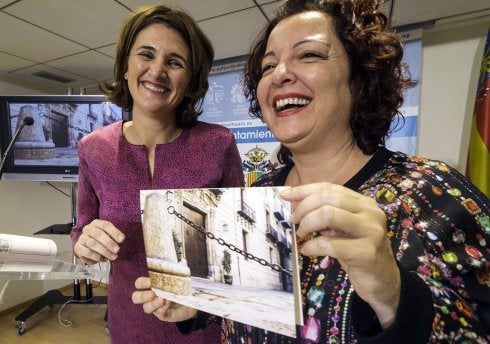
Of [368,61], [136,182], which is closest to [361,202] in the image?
[368,61]

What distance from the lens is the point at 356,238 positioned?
375 mm

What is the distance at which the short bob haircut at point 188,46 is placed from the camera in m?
0.93

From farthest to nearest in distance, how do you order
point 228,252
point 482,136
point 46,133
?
point 46,133, point 482,136, point 228,252

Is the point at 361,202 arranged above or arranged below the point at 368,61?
below

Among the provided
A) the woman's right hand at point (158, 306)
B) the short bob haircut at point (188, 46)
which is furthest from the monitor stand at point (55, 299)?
the woman's right hand at point (158, 306)

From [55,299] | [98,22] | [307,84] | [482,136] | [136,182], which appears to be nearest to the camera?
[307,84]

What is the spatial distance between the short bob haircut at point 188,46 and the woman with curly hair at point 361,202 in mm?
222

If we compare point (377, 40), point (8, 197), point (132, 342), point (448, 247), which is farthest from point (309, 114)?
point (8, 197)

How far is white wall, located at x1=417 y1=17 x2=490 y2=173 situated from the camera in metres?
2.01

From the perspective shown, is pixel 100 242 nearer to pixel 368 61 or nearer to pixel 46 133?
pixel 368 61

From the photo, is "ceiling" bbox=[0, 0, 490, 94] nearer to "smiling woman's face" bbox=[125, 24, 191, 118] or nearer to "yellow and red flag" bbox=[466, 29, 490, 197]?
"yellow and red flag" bbox=[466, 29, 490, 197]

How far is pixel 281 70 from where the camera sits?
0.65 metres

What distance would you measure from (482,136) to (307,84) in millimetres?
1673

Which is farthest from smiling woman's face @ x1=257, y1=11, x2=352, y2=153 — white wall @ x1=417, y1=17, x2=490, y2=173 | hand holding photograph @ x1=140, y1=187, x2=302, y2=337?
white wall @ x1=417, y1=17, x2=490, y2=173
